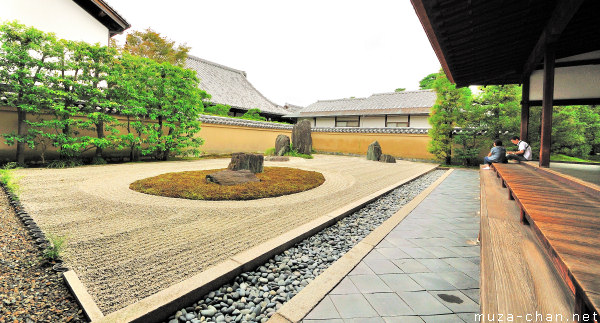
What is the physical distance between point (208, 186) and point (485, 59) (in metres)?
6.69

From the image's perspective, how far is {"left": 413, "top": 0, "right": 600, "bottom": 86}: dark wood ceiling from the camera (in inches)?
126

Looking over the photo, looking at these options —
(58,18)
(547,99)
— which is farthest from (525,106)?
(58,18)

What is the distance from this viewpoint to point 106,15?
11.7 meters

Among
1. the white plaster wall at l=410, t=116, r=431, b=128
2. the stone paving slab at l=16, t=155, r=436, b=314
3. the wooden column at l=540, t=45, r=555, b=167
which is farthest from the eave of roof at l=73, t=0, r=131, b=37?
the white plaster wall at l=410, t=116, r=431, b=128

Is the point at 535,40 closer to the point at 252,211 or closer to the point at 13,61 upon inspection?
the point at 252,211

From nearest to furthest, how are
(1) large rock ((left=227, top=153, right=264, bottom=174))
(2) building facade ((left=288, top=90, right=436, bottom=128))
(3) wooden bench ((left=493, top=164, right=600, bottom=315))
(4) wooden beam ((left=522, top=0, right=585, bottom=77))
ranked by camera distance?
(3) wooden bench ((left=493, top=164, right=600, bottom=315)), (4) wooden beam ((left=522, top=0, right=585, bottom=77)), (1) large rock ((left=227, top=153, right=264, bottom=174)), (2) building facade ((left=288, top=90, right=436, bottom=128))

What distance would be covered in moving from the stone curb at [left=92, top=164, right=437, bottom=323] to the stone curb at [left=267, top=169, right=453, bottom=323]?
0.62 m

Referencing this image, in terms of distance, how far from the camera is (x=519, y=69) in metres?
6.32

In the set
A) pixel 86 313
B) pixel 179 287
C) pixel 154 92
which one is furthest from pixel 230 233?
pixel 154 92

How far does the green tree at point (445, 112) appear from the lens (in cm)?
1198

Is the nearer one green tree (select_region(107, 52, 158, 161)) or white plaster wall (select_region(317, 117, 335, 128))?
green tree (select_region(107, 52, 158, 161))

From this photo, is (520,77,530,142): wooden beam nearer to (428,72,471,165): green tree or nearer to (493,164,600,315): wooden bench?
(493,164,600,315): wooden bench

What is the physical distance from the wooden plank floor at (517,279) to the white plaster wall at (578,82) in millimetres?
6209

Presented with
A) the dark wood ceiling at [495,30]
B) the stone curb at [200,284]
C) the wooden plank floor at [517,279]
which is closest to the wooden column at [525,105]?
the dark wood ceiling at [495,30]
